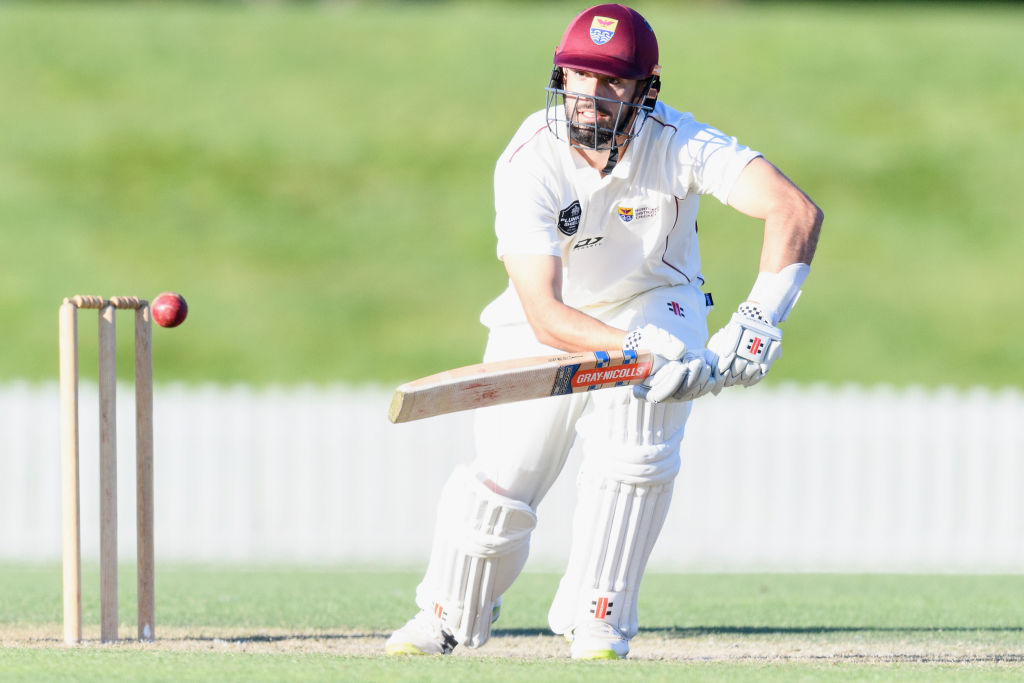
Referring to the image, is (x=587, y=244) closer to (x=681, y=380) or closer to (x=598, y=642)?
(x=681, y=380)

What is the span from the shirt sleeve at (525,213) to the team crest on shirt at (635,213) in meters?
0.21

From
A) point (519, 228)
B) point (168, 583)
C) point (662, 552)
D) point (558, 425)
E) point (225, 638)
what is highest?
point (519, 228)

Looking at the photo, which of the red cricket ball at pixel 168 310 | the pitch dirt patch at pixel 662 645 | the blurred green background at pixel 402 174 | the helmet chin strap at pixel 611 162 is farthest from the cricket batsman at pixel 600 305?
the blurred green background at pixel 402 174

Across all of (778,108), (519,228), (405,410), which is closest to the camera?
(405,410)

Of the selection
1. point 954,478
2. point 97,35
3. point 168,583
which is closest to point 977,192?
point 954,478

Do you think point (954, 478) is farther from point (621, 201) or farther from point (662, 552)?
point (621, 201)

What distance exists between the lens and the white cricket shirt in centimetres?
390

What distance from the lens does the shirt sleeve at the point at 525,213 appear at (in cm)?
383

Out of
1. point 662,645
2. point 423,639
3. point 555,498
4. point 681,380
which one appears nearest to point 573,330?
A: point 681,380

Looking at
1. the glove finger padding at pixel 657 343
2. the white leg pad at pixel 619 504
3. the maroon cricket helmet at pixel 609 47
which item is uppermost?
the maroon cricket helmet at pixel 609 47

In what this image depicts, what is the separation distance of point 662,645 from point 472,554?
86 cm

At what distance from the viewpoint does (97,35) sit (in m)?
23.2

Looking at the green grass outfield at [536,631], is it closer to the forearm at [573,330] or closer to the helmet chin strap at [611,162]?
the forearm at [573,330]

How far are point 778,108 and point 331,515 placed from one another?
13249 millimetres
